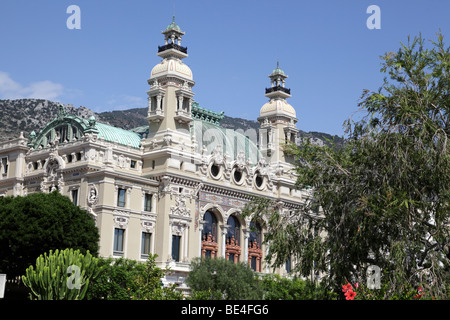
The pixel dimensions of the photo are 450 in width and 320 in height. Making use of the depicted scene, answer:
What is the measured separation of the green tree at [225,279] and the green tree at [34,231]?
36.9 feet

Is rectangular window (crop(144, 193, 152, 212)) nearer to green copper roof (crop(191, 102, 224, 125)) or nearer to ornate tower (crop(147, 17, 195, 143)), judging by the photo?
ornate tower (crop(147, 17, 195, 143))

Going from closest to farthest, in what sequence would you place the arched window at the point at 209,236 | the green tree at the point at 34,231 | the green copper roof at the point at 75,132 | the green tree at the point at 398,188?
the green tree at the point at 398,188
the green tree at the point at 34,231
the green copper roof at the point at 75,132
the arched window at the point at 209,236

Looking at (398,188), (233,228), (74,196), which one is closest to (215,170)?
(233,228)

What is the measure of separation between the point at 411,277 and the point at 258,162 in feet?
189

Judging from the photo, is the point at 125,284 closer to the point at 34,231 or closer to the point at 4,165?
the point at 34,231

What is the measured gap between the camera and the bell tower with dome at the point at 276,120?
93312mm

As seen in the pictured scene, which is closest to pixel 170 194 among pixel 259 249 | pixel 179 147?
pixel 179 147

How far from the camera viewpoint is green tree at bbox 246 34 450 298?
96.8ft

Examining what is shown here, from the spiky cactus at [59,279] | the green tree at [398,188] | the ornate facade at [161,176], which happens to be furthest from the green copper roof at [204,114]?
the green tree at [398,188]

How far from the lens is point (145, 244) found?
73250 millimetres

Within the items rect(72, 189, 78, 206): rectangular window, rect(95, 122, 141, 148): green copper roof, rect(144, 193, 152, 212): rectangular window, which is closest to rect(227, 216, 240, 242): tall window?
rect(144, 193, 152, 212): rectangular window

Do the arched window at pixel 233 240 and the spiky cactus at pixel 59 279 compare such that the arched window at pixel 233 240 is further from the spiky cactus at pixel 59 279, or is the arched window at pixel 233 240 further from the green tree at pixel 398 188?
the green tree at pixel 398 188
